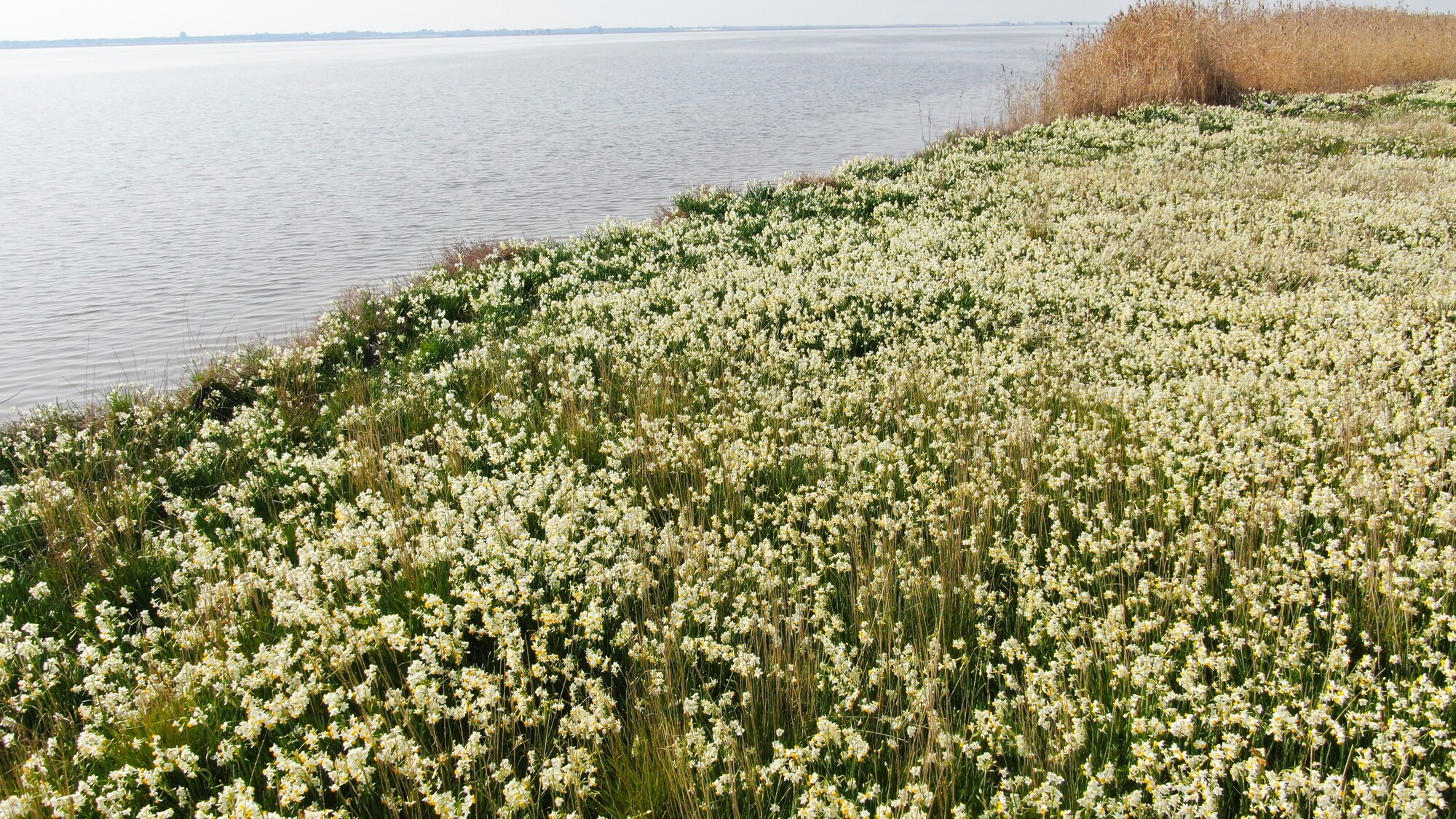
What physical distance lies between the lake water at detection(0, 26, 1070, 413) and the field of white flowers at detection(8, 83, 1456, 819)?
14.8 ft

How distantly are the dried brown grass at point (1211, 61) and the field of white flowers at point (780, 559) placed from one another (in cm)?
1637

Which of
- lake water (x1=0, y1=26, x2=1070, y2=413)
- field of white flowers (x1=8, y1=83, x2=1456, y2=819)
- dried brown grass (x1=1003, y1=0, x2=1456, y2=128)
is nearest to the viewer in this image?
field of white flowers (x1=8, y1=83, x2=1456, y2=819)

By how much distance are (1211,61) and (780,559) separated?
1108 inches

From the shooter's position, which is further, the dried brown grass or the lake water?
the dried brown grass

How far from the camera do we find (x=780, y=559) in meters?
5.39

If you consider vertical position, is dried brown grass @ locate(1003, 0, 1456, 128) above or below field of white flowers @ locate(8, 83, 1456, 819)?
above

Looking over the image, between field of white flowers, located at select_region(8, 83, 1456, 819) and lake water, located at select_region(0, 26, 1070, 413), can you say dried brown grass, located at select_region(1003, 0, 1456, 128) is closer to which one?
lake water, located at select_region(0, 26, 1070, 413)

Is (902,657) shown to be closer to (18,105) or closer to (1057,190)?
(1057,190)

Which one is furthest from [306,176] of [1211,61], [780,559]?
[1211,61]

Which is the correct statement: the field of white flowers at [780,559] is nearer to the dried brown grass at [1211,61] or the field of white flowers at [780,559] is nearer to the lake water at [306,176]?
the lake water at [306,176]

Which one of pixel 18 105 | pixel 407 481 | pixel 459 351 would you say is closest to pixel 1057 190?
pixel 459 351

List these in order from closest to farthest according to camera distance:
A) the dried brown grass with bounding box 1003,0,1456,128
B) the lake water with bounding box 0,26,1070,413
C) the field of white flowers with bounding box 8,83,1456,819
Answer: the field of white flowers with bounding box 8,83,1456,819 < the lake water with bounding box 0,26,1070,413 < the dried brown grass with bounding box 1003,0,1456,128

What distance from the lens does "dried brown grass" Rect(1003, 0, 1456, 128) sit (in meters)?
25.5

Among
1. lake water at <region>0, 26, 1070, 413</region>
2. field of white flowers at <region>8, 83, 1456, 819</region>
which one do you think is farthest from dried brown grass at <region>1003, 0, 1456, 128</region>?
field of white flowers at <region>8, 83, 1456, 819</region>
